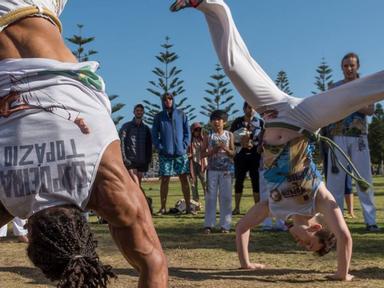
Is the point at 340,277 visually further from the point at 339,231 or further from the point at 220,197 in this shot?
the point at 220,197

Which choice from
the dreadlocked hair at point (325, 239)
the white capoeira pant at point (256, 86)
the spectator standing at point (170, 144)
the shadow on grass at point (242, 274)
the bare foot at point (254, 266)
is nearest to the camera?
the white capoeira pant at point (256, 86)

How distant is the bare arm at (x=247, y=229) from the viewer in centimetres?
528

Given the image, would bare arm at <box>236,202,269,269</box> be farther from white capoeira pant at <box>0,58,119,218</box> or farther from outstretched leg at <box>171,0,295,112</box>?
white capoeira pant at <box>0,58,119,218</box>

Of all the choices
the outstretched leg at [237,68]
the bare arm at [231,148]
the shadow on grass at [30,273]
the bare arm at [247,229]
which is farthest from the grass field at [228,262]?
the outstretched leg at [237,68]

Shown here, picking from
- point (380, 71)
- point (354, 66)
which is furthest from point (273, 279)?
point (354, 66)

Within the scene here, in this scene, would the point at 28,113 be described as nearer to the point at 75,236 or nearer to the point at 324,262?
the point at 75,236

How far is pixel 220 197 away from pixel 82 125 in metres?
5.47

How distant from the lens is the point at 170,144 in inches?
422

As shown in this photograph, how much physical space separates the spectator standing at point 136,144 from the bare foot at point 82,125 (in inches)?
310

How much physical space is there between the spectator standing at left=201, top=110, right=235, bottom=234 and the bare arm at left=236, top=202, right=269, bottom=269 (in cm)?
233

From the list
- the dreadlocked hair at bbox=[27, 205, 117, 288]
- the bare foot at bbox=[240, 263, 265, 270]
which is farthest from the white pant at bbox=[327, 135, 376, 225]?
the dreadlocked hair at bbox=[27, 205, 117, 288]

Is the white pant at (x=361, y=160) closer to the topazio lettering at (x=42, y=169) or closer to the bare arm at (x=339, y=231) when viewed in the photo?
the bare arm at (x=339, y=231)

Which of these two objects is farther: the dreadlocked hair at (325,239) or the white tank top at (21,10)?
the dreadlocked hair at (325,239)

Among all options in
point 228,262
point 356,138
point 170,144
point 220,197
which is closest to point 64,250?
point 228,262
